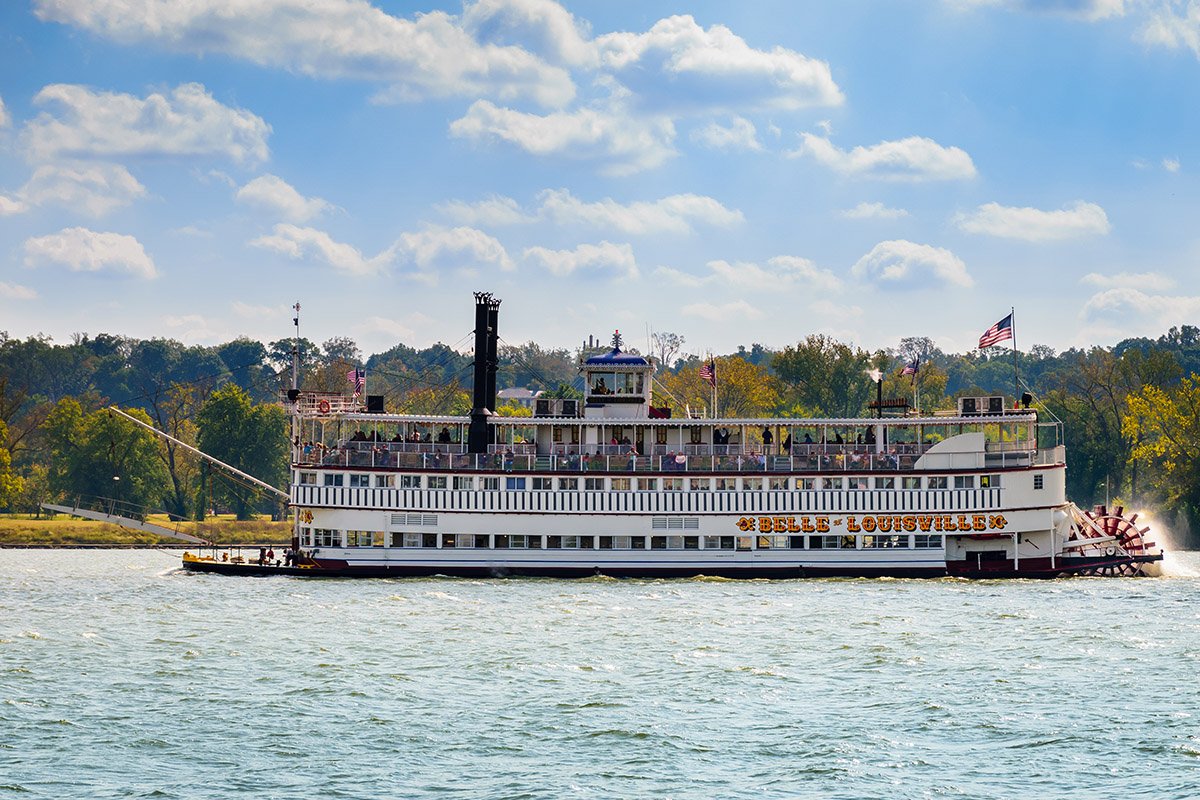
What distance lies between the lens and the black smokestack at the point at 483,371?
2581 inches

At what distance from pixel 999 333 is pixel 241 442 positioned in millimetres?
64614

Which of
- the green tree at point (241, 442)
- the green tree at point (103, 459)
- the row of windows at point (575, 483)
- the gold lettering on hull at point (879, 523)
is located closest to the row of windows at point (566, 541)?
the gold lettering on hull at point (879, 523)

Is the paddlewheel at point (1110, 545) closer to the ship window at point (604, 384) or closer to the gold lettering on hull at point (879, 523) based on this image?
the gold lettering on hull at point (879, 523)

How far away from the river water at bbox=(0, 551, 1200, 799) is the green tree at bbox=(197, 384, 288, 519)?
180 ft

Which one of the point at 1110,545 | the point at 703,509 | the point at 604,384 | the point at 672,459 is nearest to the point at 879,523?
the point at 703,509

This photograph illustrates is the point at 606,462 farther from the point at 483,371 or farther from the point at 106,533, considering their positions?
the point at 106,533

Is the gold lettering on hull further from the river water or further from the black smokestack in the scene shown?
the black smokestack

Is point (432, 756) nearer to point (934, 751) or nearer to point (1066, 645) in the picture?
point (934, 751)

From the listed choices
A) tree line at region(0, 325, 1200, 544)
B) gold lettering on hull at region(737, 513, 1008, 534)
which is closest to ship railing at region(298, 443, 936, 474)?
gold lettering on hull at region(737, 513, 1008, 534)

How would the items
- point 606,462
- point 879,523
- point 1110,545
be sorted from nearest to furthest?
point 879,523, point 606,462, point 1110,545

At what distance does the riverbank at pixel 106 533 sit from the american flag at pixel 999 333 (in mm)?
50266

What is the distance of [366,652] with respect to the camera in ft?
145

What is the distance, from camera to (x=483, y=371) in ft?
224

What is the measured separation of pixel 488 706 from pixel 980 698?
37.5ft
